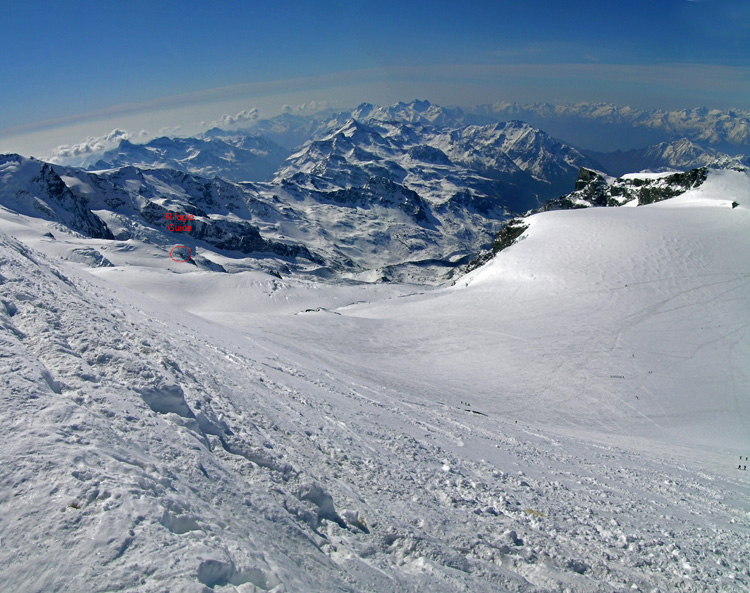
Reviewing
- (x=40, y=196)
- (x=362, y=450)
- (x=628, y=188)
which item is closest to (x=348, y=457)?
(x=362, y=450)

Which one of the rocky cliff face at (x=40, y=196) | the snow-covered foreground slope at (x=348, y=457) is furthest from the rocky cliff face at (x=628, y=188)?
the rocky cliff face at (x=40, y=196)

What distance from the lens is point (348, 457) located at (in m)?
9.88

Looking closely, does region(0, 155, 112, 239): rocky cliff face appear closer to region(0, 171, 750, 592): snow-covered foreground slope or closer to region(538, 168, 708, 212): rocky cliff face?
region(538, 168, 708, 212): rocky cliff face

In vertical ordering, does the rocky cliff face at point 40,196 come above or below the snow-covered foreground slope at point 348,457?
above

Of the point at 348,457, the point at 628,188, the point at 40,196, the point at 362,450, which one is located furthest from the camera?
the point at 40,196

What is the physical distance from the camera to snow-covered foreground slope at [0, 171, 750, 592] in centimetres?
509

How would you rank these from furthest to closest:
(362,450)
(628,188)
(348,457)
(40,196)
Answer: (40,196)
(628,188)
(362,450)
(348,457)

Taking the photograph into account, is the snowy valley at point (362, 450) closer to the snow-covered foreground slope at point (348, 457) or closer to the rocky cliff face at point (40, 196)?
the snow-covered foreground slope at point (348, 457)

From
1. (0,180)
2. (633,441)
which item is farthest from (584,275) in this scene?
(0,180)

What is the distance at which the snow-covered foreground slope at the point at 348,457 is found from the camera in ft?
16.7

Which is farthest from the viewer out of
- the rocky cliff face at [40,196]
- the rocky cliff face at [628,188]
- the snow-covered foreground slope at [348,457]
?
the rocky cliff face at [40,196]

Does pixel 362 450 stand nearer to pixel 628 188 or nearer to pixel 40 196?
pixel 628 188

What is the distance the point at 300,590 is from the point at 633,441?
18861 mm

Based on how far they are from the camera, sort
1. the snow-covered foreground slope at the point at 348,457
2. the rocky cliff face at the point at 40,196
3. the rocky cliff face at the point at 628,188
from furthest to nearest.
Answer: the rocky cliff face at the point at 40,196 < the rocky cliff face at the point at 628,188 < the snow-covered foreground slope at the point at 348,457
